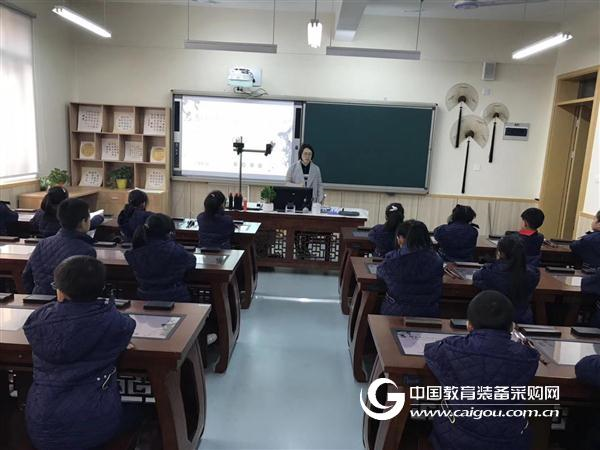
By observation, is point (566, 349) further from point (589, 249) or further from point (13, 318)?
point (13, 318)

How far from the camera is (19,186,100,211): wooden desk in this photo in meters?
5.56

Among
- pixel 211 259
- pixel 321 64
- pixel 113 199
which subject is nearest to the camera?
pixel 211 259

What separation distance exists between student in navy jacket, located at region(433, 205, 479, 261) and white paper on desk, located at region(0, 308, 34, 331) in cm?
305

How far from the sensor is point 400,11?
251 inches

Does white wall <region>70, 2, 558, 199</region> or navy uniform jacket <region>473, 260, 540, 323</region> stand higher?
white wall <region>70, 2, 558, 199</region>

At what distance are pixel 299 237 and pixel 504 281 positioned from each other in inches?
116

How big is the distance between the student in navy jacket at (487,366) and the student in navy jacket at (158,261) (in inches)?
63.3

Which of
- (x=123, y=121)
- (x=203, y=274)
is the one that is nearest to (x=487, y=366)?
(x=203, y=274)

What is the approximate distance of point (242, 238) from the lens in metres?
4.01

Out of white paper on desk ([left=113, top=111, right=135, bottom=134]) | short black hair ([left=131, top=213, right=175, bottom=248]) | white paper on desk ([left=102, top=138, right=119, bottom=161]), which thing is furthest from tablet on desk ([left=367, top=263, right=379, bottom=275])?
white paper on desk ([left=102, top=138, right=119, bottom=161])

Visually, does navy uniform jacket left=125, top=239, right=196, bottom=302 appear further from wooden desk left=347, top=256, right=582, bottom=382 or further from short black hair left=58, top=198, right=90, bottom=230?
wooden desk left=347, top=256, right=582, bottom=382

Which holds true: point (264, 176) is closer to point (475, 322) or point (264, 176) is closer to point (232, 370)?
point (232, 370)

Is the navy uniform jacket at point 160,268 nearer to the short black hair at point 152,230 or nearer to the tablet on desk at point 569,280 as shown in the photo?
the short black hair at point 152,230

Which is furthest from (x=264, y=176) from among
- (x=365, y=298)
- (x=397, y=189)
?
(x=365, y=298)
